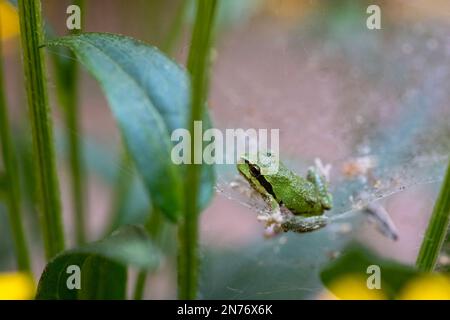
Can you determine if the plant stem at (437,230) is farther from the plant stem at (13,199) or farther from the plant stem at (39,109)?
the plant stem at (13,199)

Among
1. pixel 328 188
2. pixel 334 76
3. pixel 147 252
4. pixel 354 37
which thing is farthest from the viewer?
pixel 354 37

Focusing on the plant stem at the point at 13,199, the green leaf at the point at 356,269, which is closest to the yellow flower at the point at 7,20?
the plant stem at the point at 13,199

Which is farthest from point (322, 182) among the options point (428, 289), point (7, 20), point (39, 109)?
point (7, 20)

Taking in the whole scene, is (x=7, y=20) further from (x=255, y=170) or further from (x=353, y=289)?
(x=353, y=289)

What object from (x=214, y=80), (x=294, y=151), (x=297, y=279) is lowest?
(x=297, y=279)

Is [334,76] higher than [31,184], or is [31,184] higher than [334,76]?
[334,76]

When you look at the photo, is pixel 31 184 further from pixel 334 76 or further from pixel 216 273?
pixel 334 76

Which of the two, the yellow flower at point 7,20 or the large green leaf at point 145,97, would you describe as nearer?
the large green leaf at point 145,97

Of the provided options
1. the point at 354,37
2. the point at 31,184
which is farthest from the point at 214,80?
the point at 31,184
